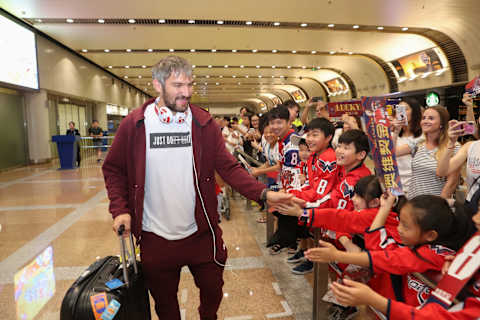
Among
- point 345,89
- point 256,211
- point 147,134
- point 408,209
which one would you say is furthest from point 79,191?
point 345,89

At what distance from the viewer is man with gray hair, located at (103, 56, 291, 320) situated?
1.57 m

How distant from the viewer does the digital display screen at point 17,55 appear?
358 inches

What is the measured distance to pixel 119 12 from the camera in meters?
9.26

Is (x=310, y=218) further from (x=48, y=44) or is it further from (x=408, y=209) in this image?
(x=48, y=44)

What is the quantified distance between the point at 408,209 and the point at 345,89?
22.2 meters

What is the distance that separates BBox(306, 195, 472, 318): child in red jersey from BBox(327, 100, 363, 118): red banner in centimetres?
229

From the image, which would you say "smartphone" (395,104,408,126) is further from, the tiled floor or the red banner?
the red banner

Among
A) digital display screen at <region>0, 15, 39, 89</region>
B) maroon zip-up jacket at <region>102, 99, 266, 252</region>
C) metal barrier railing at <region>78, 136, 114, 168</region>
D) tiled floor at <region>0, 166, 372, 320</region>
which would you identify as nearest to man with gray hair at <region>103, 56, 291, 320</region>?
maroon zip-up jacket at <region>102, 99, 266, 252</region>

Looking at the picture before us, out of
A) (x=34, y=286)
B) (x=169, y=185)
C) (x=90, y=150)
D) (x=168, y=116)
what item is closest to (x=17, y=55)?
(x=90, y=150)

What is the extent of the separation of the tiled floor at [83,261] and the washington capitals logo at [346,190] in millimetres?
1007

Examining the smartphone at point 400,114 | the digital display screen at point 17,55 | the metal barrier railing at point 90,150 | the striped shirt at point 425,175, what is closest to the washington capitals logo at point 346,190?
the smartphone at point 400,114

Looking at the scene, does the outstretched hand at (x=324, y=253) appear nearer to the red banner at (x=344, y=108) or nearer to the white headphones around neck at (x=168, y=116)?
the white headphones around neck at (x=168, y=116)

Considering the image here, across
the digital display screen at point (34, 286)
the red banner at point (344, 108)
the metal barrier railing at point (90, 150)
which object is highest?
the red banner at point (344, 108)

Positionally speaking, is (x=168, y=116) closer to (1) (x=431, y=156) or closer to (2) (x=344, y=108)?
(1) (x=431, y=156)
